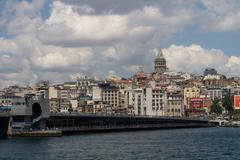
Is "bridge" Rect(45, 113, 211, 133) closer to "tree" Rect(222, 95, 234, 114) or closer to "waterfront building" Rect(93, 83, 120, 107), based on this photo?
"tree" Rect(222, 95, 234, 114)

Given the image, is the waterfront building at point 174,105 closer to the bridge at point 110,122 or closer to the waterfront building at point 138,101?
the waterfront building at point 138,101

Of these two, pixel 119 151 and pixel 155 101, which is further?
pixel 155 101

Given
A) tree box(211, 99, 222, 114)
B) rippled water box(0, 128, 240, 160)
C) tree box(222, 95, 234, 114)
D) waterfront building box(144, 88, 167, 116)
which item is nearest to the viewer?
rippled water box(0, 128, 240, 160)

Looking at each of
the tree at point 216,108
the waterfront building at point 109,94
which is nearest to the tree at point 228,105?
the tree at point 216,108

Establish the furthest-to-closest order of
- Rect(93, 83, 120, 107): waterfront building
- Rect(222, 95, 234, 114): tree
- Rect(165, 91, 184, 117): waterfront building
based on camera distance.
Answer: Rect(93, 83, 120, 107): waterfront building
Rect(222, 95, 234, 114): tree
Rect(165, 91, 184, 117): waterfront building

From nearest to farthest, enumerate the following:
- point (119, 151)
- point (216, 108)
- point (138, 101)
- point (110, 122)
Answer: point (119, 151) → point (110, 122) → point (138, 101) → point (216, 108)

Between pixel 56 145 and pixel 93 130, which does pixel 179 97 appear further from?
pixel 56 145

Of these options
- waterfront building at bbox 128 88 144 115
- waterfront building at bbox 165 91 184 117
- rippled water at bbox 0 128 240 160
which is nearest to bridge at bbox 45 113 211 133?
waterfront building at bbox 165 91 184 117

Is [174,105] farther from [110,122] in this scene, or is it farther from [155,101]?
[110,122]

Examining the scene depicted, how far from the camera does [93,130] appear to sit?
4638 inches

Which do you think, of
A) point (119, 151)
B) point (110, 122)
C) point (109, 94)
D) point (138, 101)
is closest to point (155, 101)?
point (138, 101)

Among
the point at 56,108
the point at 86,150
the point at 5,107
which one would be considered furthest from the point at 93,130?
the point at 56,108

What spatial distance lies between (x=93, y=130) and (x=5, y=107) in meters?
21.5

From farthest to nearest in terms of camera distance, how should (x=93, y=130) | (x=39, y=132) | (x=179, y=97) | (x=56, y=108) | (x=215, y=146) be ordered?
(x=56, y=108) → (x=179, y=97) → (x=93, y=130) → (x=39, y=132) → (x=215, y=146)
